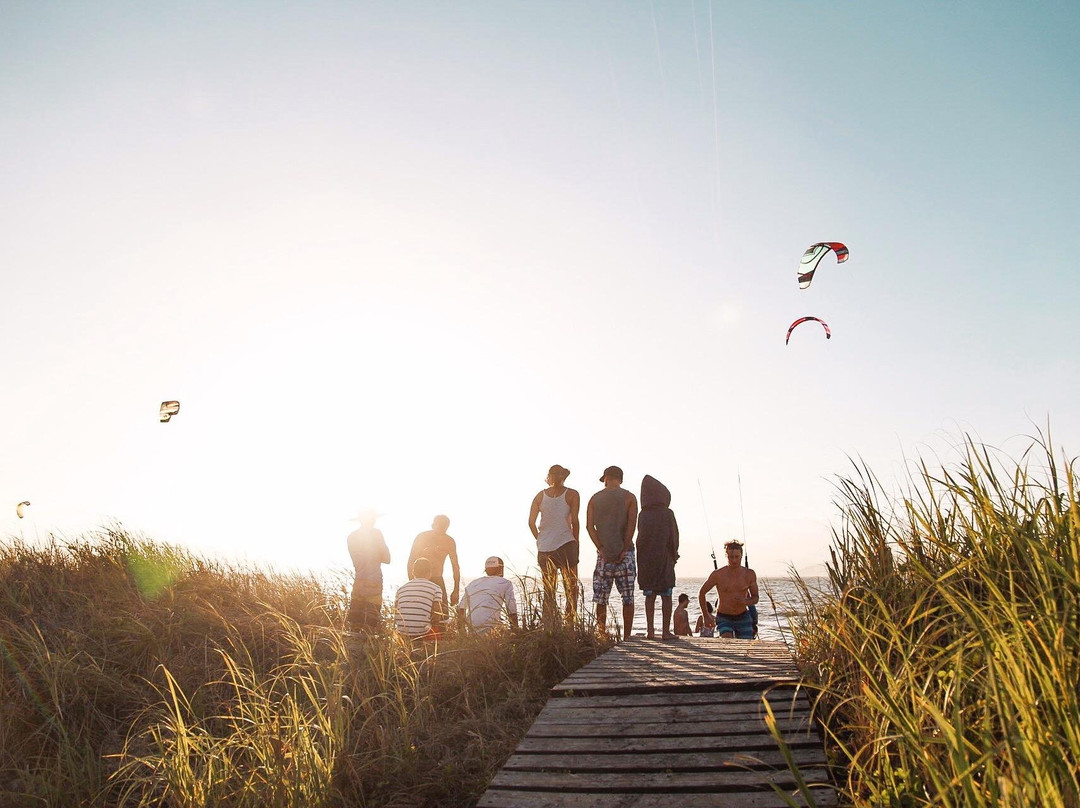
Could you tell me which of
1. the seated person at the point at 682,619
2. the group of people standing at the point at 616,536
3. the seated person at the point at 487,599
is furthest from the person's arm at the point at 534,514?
the seated person at the point at 682,619

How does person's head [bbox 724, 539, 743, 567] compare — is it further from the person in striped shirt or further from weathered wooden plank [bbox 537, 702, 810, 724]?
weathered wooden plank [bbox 537, 702, 810, 724]

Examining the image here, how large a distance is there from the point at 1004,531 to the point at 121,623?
26.2ft

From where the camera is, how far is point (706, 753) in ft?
11.8

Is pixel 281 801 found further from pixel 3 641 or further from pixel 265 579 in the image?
pixel 265 579

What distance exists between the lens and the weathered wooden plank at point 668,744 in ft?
11.8

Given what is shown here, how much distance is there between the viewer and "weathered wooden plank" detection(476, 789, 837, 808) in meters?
3.06

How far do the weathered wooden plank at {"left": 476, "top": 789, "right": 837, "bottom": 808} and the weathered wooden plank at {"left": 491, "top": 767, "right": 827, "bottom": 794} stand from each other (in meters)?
0.05

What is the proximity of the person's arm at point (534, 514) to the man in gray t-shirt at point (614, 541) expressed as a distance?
2.16ft

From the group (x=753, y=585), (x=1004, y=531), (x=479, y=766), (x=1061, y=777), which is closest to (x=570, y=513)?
(x=753, y=585)

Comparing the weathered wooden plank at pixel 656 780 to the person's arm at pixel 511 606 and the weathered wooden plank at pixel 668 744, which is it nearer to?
the weathered wooden plank at pixel 668 744

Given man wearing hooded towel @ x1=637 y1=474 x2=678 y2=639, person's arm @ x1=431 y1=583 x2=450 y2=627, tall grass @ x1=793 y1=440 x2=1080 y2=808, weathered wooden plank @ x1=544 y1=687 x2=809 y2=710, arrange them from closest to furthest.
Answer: tall grass @ x1=793 y1=440 x2=1080 y2=808
weathered wooden plank @ x1=544 y1=687 x2=809 y2=710
person's arm @ x1=431 y1=583 x2=450 y2=627
man wearing hooded towel @ x1=637 y1=474 x2=678 y2=639

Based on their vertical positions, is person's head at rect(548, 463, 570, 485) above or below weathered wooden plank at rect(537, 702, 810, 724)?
above

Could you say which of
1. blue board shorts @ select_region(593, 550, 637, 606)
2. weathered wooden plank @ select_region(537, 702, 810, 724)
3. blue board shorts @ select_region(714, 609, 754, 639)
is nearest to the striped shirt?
blue board shorts @ select_region(593, 550, 637, 606)

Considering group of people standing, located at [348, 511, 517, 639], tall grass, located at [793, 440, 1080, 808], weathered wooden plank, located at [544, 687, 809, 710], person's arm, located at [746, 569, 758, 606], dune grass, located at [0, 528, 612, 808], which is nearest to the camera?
tall grass, located at [793, 440, 1080, 808]
